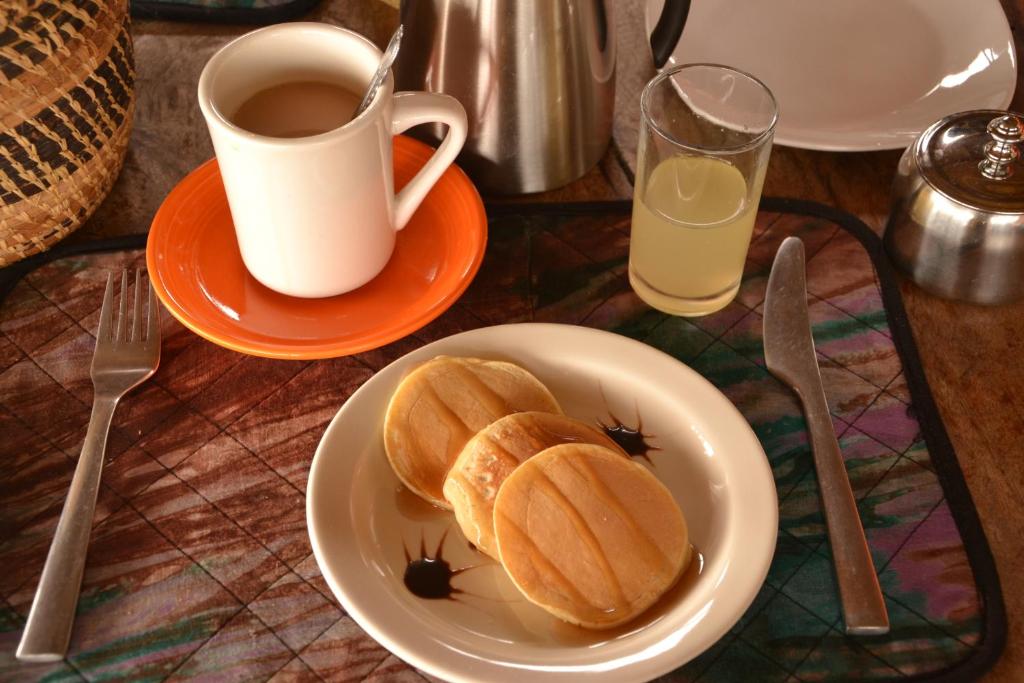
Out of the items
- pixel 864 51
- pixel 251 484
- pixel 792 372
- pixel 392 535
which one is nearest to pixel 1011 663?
pixel 792 372

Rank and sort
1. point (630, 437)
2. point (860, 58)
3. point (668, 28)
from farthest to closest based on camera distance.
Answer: point (860, 58)
point (668, 28)
point (630, 437)

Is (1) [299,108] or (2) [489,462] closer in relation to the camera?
(2) [489,462]

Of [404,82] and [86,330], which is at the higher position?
[404,82]

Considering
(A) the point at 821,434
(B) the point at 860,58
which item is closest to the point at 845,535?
(A) the point at 821,434

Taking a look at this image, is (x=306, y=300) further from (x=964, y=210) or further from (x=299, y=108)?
(x=964, y=210)

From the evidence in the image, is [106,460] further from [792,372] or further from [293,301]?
[792,372]
